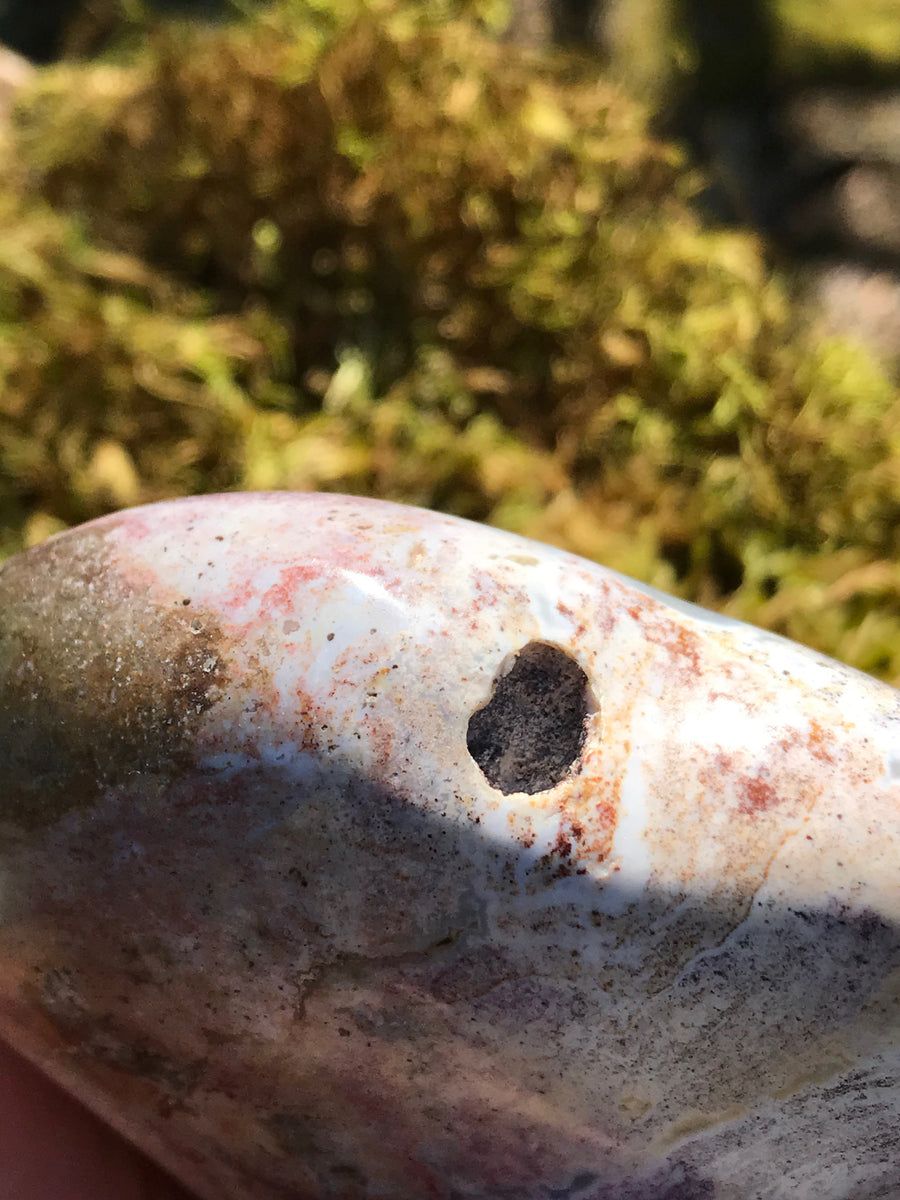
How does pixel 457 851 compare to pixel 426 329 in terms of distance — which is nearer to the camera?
pixel 457 851

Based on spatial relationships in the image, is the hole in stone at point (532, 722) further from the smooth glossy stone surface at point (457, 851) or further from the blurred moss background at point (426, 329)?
the blurred moss background at point (426, 329)

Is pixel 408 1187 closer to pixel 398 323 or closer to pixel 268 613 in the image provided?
pixel 268 613

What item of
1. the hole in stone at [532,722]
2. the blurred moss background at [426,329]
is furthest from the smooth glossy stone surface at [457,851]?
the blurred moss background at [426,329]

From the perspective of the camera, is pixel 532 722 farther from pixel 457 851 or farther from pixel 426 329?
pixel 426 329

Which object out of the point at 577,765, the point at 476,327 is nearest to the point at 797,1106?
the point at 577,765

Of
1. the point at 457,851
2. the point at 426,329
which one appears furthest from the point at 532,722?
the point at 426,329

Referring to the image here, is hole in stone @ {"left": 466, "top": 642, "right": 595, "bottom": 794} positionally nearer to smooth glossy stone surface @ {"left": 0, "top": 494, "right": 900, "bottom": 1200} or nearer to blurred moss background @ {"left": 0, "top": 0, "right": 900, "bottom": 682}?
smooth glossy stone surface @ {"left": 0, "top": 494, "right": 900, "bottom": 1200}

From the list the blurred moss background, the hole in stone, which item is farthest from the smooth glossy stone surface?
the blurred moss background
